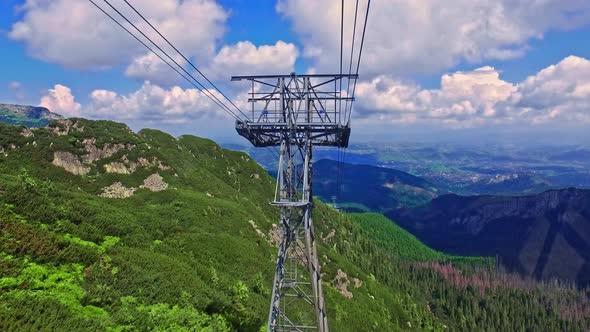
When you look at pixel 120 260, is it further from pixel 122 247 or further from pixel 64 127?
pixel 64 127

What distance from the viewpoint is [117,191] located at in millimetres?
74125

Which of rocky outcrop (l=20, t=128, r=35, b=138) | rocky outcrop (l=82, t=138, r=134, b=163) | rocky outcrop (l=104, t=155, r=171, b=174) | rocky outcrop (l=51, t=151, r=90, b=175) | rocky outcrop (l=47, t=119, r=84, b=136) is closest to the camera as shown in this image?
rocky outcrop (l=51, t=151, r=90, b=175)

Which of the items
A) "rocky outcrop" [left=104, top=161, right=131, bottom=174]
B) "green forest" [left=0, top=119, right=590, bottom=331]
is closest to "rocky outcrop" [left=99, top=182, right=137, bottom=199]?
"green forest" [left=0, top=119, right=590, bottom=331]

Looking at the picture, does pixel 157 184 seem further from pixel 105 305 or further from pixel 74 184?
pixel 105 305

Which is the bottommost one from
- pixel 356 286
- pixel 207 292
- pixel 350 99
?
pixel 356 286

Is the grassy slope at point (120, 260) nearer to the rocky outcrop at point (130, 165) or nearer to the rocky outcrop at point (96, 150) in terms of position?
the rocky outcrop at point (130, 165)

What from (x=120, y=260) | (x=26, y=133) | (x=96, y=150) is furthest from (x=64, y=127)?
(x=120, y=260)

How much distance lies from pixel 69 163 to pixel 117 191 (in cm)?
1349

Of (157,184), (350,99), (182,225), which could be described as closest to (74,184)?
(157,184)

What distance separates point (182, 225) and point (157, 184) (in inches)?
1187

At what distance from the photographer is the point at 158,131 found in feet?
443

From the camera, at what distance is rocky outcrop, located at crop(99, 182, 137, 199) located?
72.4m

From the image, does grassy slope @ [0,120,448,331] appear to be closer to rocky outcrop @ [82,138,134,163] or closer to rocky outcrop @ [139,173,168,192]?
rocky outcrop @ [139,173,168,192]

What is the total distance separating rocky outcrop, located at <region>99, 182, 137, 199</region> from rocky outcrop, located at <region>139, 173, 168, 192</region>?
3345 mm
